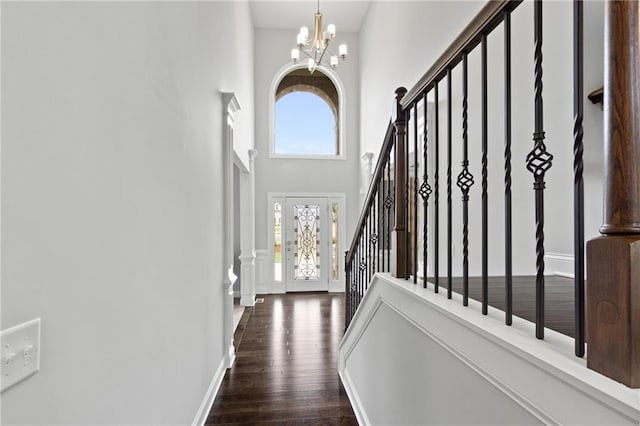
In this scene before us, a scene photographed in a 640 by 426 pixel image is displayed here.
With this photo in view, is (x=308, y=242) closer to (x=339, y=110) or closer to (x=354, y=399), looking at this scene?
(x=339, y=110)

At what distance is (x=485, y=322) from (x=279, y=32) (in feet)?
23.4

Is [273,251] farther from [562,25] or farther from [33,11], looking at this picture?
[33,11]

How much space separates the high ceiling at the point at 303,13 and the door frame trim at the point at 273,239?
3234 millimetres

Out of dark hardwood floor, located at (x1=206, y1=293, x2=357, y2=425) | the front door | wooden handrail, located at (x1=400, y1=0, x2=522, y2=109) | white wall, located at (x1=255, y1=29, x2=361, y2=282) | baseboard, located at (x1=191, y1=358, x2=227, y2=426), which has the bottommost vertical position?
dark hardwood floor, located at (x1=206, y1=293, x2=357, y2=425)

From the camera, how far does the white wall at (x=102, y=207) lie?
31.1 inches

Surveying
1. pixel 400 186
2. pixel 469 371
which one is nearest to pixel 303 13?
pixel 400 186

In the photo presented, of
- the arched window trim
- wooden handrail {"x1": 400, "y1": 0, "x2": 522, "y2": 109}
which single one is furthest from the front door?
wooden handrail {"x1": 400, "y1": 0, "x2": 522, "y2": 109}

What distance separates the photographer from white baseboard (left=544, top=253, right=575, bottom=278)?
2.14 m

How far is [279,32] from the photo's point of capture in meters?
6.81

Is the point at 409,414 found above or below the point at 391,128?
below

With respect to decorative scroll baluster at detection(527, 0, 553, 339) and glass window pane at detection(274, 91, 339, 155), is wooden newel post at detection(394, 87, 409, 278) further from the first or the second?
glass window pane at detection(274, 91, 339, 155)

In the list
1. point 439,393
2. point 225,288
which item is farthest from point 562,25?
point 225,288

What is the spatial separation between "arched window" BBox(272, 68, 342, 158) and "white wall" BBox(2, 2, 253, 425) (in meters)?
4.84

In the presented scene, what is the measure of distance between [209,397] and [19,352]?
2.05m
